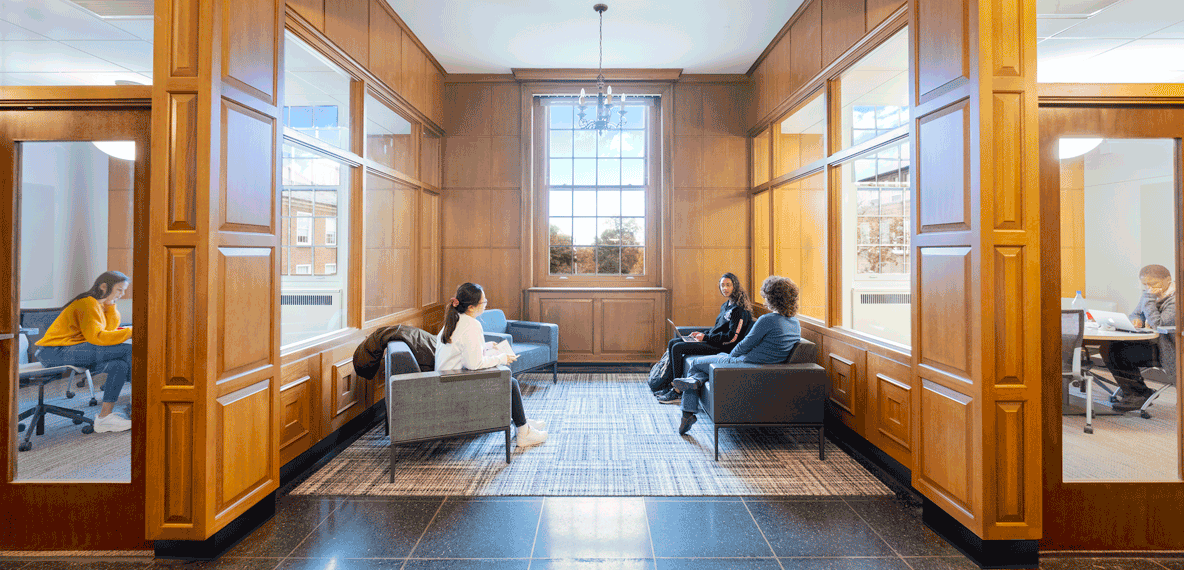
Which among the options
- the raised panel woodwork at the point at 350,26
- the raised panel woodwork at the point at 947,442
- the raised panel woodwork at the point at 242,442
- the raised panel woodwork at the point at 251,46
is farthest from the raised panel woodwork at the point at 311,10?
the raised panel woodwork at the point at 947,442

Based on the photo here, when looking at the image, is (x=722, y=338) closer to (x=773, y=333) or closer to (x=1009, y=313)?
(x=773, y=333)

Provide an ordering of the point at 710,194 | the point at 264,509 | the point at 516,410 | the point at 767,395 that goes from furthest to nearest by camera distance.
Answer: the point at 710,194
the point at 516,410
the point at 767,395
the point at 264,509

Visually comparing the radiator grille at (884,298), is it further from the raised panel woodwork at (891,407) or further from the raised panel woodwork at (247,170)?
the raised panel woodwork at (247,170)

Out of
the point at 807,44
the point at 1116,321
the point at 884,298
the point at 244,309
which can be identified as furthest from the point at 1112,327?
the point at 244,309

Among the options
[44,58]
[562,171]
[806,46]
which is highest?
[806,46]

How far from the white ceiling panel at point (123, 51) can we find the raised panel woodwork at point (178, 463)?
1506 mm

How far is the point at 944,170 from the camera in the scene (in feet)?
7.87

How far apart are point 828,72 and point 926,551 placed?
10.7 ft

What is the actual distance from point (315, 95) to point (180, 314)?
191 cm

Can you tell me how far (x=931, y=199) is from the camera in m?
2.49

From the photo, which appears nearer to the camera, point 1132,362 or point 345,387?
point 1132,362

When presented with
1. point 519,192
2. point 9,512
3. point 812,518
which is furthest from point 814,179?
point 9,512

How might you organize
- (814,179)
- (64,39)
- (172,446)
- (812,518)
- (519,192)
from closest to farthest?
(172,446) < (64,39) < (812,518) < (814,179) < (519,192)

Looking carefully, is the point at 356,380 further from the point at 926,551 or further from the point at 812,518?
the point at 926,551
